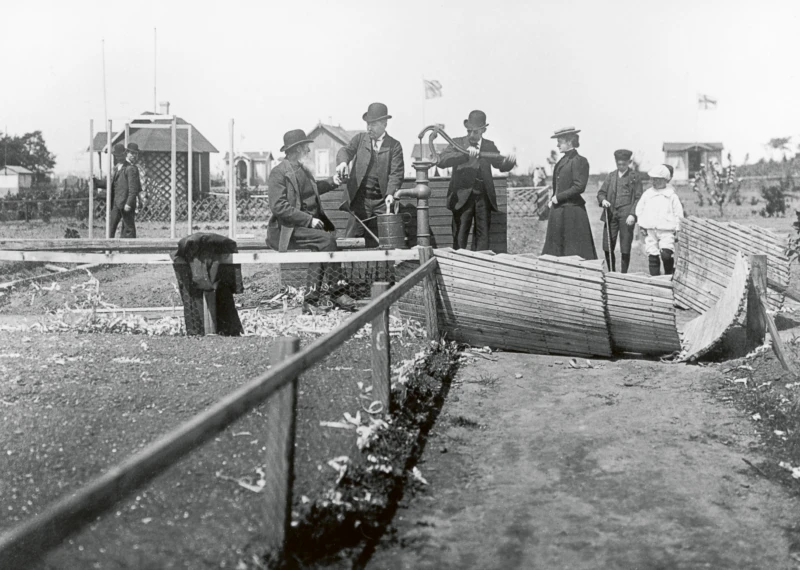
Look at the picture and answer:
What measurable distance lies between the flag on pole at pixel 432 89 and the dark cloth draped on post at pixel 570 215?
16172 mm

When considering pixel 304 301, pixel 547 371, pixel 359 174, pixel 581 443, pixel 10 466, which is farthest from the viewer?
pixel 359 174

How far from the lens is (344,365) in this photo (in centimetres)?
620

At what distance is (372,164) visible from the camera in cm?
966

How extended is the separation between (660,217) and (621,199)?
0.79 meters

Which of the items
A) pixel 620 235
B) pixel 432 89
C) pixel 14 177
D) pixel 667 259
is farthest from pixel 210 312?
pixel 14 177

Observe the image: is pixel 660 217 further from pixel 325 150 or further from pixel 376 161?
pixel 325 150

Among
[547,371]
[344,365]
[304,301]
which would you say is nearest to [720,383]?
[547,371]

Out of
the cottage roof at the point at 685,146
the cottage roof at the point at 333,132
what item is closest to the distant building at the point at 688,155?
the cottage roof at the point at 685,146

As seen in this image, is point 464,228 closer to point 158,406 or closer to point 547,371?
point 547,371

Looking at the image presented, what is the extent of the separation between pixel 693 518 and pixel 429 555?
1201 millimetres

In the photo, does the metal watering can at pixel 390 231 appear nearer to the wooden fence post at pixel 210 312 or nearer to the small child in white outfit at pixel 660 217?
the wooden fence post at pixel 210 312

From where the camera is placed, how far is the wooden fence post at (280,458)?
3268 millimetres

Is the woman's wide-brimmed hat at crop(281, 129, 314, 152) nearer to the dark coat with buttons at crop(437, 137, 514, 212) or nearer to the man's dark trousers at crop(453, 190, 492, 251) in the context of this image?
the dark coat with buttons at crop(437, 137, 514, 212)

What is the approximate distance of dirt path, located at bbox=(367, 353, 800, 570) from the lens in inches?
139
